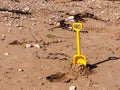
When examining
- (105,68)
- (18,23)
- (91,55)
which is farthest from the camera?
(18,23)

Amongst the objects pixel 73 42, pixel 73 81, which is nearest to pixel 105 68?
pixel 73 81

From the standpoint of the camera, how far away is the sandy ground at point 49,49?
19.9 ft

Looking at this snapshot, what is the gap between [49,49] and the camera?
24.4 ft

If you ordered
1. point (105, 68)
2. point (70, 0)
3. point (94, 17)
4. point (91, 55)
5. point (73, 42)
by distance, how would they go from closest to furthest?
point (105, 68), point (91, 55), point (73, 42), point (94, 17), point (70, 0)

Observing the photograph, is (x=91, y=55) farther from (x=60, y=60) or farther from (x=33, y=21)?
(x=33, y=21)

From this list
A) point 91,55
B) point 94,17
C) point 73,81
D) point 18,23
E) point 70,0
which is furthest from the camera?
point 70,0

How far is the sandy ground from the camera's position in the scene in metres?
6.06

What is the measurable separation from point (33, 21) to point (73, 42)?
1.73m

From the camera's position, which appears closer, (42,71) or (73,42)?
(42,71)

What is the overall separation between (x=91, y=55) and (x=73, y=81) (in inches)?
48.2

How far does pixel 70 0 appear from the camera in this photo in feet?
42.2

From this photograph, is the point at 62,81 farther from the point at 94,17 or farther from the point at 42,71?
the point at 94,17

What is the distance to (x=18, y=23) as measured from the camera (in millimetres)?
8969

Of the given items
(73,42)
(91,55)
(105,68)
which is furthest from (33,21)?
(105,68)
